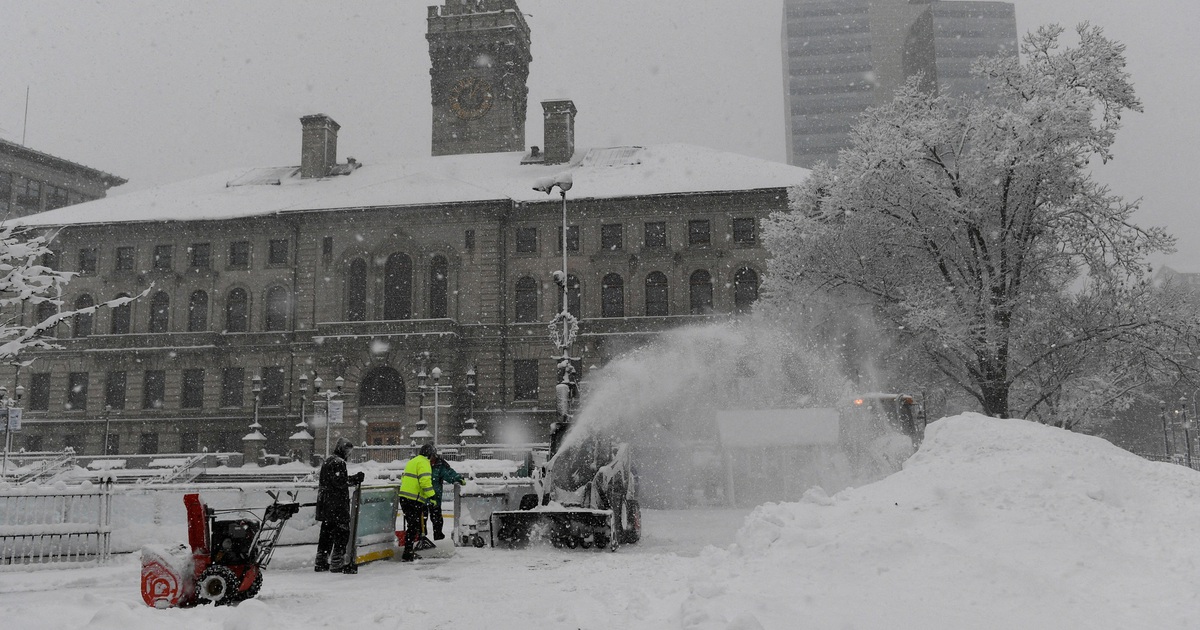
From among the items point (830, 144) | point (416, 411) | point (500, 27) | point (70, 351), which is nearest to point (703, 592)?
point (416, 411)

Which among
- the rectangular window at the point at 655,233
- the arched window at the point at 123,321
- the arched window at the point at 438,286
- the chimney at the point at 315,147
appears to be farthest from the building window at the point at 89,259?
the rectangular window at the point at 655,233

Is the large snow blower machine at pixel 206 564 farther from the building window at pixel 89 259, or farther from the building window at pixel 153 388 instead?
the building window at pixel 89 259

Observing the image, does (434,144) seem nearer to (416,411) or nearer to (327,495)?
(416,411)

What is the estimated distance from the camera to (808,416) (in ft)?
83.3

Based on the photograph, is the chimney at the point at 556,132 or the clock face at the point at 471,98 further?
the clock face at the point at 471,98

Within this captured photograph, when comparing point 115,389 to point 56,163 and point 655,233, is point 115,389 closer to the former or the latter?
point 655,233

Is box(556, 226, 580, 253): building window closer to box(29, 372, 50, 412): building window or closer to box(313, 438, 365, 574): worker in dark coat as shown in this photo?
box(29, 372, 50, 412): building window

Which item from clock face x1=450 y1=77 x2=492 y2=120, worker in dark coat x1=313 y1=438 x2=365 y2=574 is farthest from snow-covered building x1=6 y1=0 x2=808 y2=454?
worker in dark coat x1=313 y1=438 x2=365 y2=574

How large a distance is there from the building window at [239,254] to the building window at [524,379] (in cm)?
1672

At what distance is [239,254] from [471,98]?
1817 centimetres

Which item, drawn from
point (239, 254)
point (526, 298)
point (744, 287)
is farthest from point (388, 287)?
point (744, 287)

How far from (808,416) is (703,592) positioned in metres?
18.4

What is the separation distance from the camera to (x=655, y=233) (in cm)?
4550

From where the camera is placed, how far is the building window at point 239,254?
159ft
